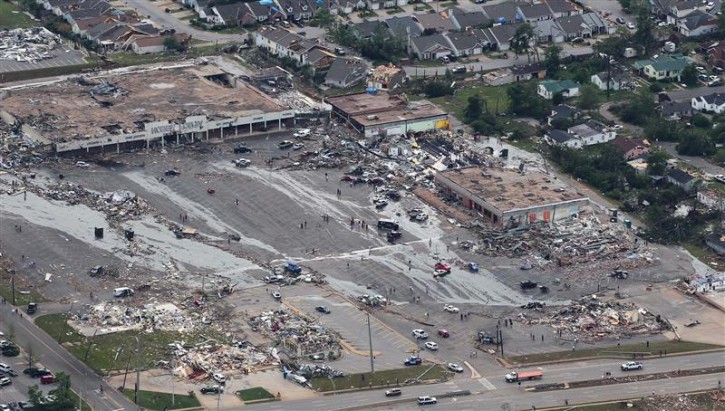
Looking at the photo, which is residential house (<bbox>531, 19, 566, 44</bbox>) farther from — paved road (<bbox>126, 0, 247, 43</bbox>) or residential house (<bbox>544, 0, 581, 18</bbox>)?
paved road (<bbox>126, 0, 247, 43</bbox>)

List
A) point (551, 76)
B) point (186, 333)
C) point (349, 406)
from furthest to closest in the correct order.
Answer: point (551, 76) < point (186, 333) < point (349, 406)

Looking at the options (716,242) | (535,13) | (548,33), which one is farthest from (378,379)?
(535,13)

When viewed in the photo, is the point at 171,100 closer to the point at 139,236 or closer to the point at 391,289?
the point at 139,236

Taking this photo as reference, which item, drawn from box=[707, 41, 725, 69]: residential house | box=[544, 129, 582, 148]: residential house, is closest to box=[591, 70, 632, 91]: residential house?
box=[707, 41, 725, 69]: residential house

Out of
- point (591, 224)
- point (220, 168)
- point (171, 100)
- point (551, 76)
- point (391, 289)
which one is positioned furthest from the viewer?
point (551, 76)

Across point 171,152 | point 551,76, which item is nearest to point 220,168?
point 171,152

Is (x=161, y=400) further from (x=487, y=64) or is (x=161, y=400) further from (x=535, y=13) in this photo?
(x=535, y=13)
